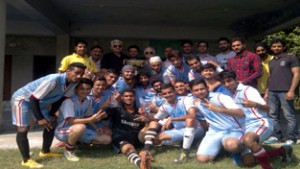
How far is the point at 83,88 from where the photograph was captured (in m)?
5.21

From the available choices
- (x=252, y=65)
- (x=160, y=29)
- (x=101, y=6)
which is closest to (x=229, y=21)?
(x=160, y=29)

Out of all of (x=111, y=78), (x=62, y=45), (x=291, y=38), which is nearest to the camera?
(x=111, y=78)

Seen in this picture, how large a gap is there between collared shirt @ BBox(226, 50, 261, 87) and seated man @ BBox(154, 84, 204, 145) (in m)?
1.28

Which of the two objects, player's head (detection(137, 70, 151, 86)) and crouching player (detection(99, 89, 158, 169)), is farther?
player's head (detection(137, 70, 151, 86))

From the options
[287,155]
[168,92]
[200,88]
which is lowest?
[287,155]

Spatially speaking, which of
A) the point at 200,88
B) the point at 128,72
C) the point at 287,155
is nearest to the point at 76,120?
the point at 128,72

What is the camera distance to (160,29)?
518 inches

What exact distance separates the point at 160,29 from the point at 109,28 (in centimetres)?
184

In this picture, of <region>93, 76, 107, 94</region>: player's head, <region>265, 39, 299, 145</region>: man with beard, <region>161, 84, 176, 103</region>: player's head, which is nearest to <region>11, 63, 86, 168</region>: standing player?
<region>93, 76, 107, 94</region>: player's head

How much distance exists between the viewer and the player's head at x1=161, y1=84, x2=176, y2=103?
17.9ft

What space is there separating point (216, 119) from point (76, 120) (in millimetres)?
1975

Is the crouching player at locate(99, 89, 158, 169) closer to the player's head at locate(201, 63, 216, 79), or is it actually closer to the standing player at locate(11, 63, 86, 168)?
the standing player at locate(11, 63, 86, 168)

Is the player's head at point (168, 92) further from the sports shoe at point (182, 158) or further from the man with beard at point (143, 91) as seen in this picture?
the sports shoe at point (182, 158)

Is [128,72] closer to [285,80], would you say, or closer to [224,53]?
[224,53]
